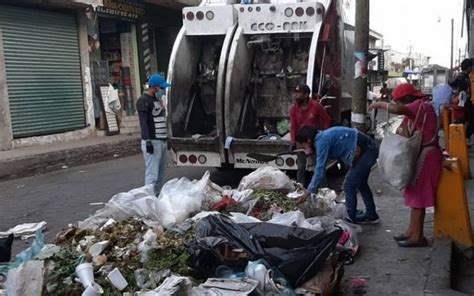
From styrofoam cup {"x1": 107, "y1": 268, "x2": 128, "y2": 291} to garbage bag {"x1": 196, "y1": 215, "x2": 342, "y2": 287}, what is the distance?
0.63 meters

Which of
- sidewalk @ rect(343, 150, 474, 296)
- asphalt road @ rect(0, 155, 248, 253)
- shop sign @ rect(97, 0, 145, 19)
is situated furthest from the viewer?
shop sign @ rect(97, 0, 145, 19)

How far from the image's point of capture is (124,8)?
609 inches

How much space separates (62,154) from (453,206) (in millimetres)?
8807

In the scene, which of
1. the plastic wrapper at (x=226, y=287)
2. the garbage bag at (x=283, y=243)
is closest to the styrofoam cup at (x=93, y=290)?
the plastic wrapper at (x=226, y=287)

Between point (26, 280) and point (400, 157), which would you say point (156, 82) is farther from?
point (26, 280)

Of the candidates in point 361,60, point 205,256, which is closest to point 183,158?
point 361,60

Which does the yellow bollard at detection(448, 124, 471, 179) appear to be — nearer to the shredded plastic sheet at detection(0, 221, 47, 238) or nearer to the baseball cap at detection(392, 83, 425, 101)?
the baseball cap at detection(392, 83, 425, 101)

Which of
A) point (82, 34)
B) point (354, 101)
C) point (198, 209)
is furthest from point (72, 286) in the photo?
point (82, 34)

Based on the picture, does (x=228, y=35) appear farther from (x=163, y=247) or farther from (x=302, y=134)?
(x=163, y=247)

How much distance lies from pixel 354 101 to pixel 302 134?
2.08m

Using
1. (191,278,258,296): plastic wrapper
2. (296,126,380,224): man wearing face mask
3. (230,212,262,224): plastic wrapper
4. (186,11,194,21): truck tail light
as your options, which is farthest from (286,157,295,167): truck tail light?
(191,278,258,296): plastic wrapper

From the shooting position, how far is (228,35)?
762 cm

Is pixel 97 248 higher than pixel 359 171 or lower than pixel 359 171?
lower

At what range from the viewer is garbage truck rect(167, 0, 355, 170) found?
7434 mm
